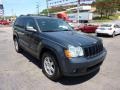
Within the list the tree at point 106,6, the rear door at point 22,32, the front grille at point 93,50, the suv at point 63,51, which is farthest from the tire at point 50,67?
the tree at point 106,6

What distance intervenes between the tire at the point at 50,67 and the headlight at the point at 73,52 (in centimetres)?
48

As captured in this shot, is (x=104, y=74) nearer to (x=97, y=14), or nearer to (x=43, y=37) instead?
(x=43, y=37)

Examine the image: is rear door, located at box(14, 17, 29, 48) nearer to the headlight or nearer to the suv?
the suv

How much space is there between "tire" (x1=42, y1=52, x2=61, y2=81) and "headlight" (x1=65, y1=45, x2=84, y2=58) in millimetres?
482

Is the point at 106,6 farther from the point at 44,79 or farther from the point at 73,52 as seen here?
the point at 73,52

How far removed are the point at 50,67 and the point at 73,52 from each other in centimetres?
102

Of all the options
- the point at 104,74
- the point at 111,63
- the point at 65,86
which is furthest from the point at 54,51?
the point at 111,63

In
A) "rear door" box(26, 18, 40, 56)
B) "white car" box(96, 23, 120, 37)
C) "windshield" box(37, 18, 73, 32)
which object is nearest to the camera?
"rear door" box(26, 18, 40, 56)

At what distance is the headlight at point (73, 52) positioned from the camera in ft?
14.2

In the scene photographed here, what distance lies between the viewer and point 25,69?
6000 millimetres

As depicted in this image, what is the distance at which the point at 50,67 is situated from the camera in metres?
5.04

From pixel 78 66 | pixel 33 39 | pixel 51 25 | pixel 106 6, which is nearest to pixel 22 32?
pixel 33 39

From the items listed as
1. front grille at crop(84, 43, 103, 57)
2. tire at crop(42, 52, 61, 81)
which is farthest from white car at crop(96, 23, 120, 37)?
tire at crop(42, 52, 61, 81)

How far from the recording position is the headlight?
434 centimetres
